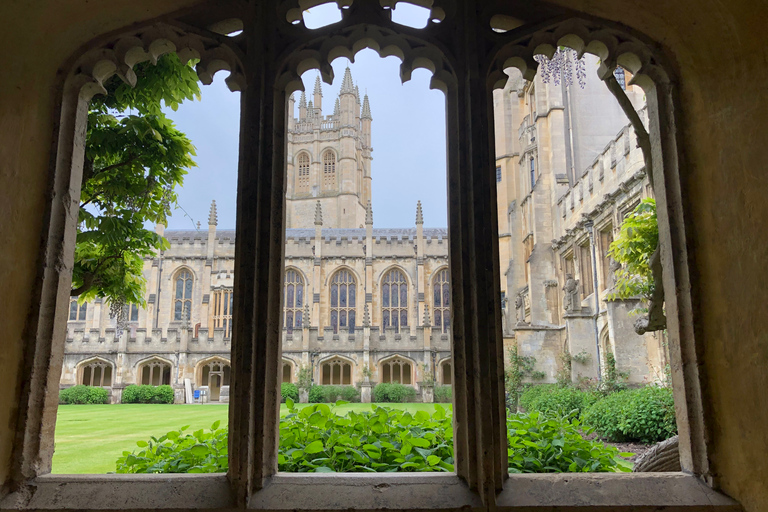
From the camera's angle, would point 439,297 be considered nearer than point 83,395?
No

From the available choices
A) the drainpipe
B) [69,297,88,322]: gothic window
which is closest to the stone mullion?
the drainpipe

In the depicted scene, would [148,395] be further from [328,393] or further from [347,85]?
[347,85]

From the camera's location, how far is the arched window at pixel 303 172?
111 ft

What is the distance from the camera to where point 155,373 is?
1983 centimetres

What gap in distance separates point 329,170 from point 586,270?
79.3ft

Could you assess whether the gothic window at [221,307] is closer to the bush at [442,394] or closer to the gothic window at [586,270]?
the bush at [442,394]

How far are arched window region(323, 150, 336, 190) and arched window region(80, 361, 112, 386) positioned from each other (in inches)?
670

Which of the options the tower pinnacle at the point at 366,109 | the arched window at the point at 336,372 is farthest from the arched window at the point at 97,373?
the tower pinnacle at the point at 366,109


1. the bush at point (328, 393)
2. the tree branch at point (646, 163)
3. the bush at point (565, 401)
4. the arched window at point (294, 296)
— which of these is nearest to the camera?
the tree branch at point (646, 163)

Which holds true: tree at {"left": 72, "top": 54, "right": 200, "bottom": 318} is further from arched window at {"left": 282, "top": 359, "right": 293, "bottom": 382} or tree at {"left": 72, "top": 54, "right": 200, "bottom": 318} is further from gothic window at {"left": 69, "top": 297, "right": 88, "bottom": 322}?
gothic window at {"left": 69, "top": 297, "right": 88, "bottom": 322}

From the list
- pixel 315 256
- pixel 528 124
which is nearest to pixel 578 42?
pixel 528 124

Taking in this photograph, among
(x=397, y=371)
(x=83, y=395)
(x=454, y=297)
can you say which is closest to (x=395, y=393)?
(x=397, y=371)

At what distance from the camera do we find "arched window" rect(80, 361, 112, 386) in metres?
19.4

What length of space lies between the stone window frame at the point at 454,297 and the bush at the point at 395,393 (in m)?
16.1
